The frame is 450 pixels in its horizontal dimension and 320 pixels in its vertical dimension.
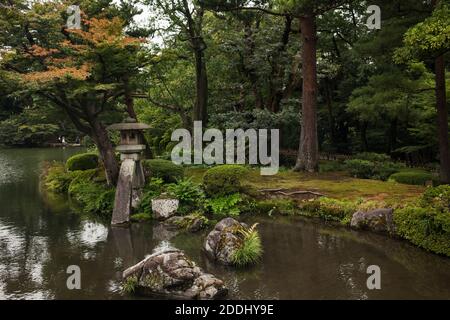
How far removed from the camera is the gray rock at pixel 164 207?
47.5ft

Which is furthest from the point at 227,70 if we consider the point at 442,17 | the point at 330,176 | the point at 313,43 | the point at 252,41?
the point at 442,17

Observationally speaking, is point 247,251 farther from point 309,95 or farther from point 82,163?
point 82,163

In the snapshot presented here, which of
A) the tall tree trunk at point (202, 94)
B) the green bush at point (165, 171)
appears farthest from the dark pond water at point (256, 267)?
the tall tree trunk at point (202, 94)

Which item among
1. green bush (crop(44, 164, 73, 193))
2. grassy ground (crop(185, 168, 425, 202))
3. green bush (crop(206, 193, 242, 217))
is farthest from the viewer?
green bush (crop(44, 164, 73, 193))

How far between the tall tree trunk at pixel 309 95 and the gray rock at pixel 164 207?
7317 millimetres

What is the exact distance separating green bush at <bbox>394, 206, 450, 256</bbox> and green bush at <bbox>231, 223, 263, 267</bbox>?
13.5 ft

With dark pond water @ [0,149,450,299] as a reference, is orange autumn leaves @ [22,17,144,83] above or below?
above

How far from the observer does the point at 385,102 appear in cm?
1620

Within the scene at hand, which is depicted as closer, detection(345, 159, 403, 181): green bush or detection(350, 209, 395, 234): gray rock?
detection(350, 209, 395, 234): gray rock

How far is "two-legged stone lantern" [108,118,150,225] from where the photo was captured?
47.5 feet

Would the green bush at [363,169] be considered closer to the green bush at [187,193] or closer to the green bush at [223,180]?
the green bush at [223,180]

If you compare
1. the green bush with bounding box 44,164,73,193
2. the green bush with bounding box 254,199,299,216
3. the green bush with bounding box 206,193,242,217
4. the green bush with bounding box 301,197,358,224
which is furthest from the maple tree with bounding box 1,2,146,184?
the green bush with bounding box 301,197,358,224

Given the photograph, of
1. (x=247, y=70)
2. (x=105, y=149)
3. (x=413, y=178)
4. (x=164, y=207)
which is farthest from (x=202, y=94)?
(x=413, y=178)

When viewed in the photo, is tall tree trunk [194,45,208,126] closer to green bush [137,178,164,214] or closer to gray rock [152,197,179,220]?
green bush [137,178,164,214]
